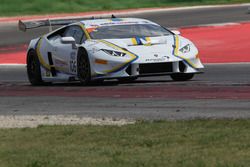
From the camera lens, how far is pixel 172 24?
112 feet

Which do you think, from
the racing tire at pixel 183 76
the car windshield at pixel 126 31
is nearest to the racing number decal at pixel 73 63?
the car windshield at pixel 126 31

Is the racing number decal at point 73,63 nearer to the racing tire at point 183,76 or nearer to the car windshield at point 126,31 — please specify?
the car windshield at point 126,31

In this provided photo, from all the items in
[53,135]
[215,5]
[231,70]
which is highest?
[53,135]

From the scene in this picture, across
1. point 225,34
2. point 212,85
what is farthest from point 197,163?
point 225,34

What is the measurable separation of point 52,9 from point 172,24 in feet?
28.8

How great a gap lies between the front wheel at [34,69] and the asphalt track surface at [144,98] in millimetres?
194

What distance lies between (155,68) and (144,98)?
2.24 m

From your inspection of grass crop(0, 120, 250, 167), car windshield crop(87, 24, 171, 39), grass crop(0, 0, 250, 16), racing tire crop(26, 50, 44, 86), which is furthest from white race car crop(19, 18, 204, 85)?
grass crop(0, 0, 250, 16)

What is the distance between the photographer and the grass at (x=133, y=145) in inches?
285

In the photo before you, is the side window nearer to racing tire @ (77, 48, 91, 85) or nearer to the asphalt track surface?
racing tire @ (77, 48, 91, 85)

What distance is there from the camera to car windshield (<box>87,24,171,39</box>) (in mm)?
15844

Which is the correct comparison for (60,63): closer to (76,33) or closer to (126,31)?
(76,33)

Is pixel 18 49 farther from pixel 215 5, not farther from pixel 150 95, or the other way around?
pixel 215 5

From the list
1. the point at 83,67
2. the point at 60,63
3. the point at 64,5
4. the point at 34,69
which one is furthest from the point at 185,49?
the point at 64,5
